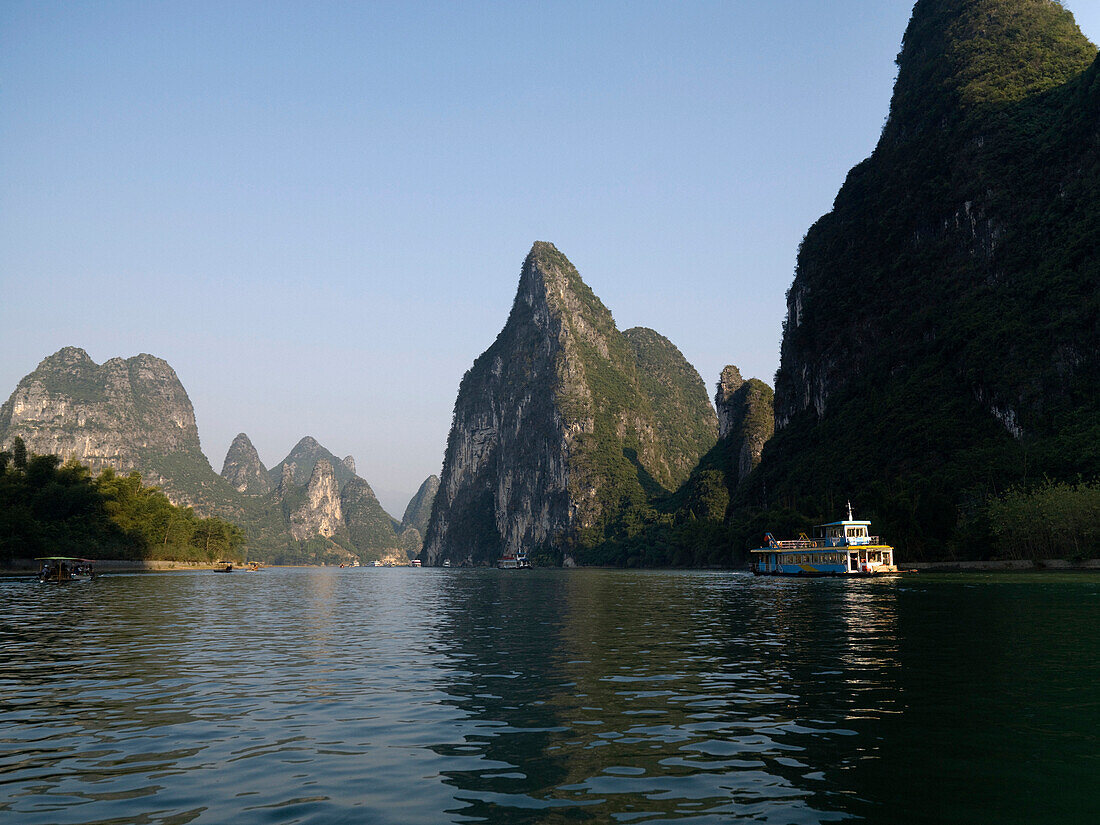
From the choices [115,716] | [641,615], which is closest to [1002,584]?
[641,615]

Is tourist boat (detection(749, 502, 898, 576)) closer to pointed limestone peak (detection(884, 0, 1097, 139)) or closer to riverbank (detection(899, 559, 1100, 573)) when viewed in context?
riverbank (detection(899, 559, 1100, 573))

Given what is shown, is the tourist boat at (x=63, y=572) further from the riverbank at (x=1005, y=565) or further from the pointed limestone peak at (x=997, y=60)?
the pointed limestone peak at (x=997, y=60)

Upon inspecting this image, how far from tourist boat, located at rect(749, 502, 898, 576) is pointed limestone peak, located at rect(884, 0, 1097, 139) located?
11599cm

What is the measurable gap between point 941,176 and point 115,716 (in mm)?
191085

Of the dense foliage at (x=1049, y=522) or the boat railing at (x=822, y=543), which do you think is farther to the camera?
the boat railing at (x=822, y=543)

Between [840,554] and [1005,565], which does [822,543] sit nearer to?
[840,554]

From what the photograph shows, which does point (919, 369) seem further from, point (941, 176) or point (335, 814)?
point (335, 814)

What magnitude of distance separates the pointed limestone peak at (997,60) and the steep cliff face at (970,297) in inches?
17.7

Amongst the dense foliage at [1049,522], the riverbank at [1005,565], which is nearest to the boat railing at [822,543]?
the riverbank at [1005,565]

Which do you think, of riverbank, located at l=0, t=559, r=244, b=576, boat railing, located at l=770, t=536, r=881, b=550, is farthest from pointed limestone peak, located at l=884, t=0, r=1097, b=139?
riverbank, located at l=0, t=559, r=244, b=576

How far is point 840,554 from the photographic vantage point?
337ft

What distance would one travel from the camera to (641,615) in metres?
44.2

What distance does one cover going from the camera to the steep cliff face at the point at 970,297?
119438 millimetres

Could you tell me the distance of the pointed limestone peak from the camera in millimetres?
176500
